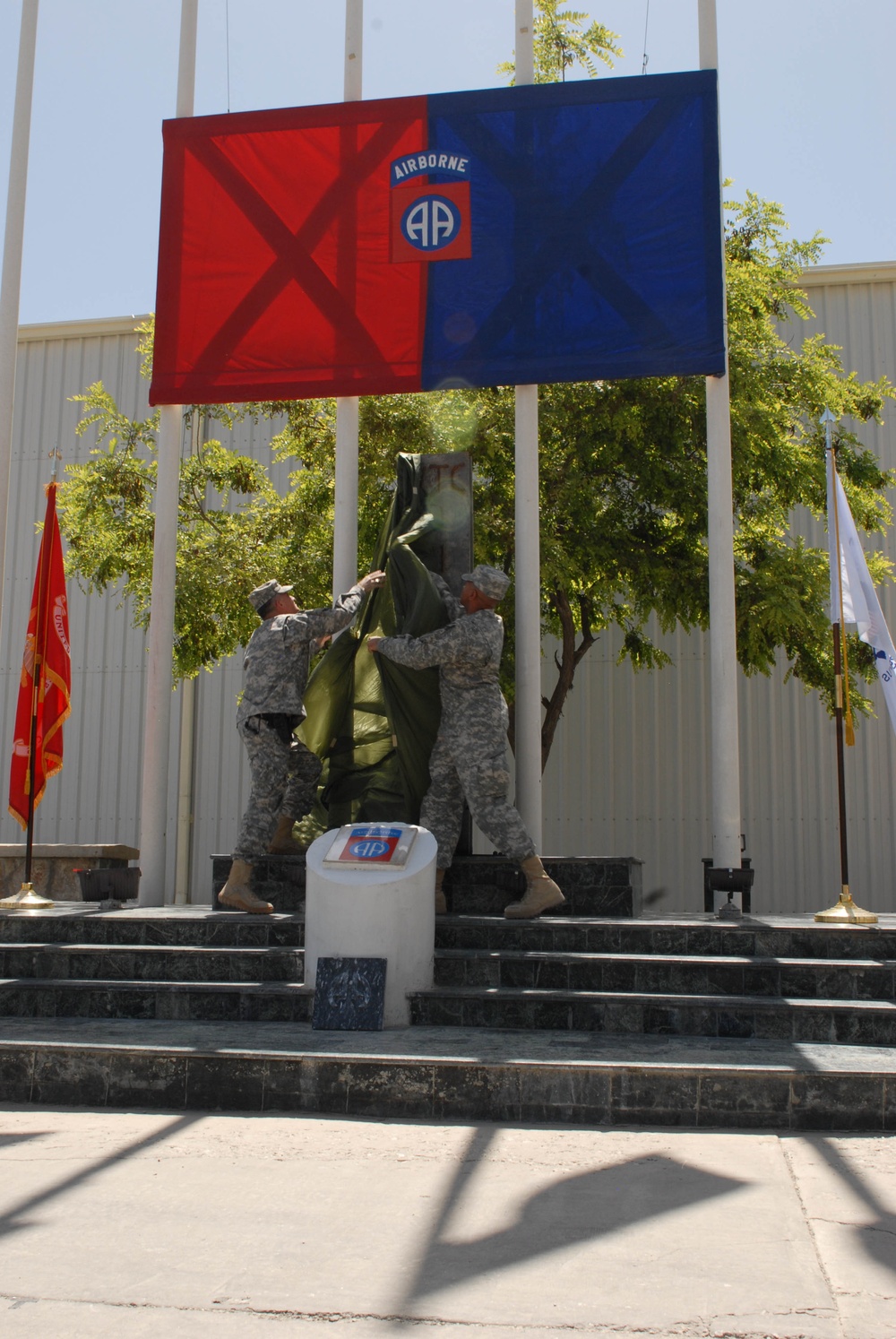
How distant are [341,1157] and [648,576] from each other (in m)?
8.17

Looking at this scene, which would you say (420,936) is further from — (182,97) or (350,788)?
(182,97)

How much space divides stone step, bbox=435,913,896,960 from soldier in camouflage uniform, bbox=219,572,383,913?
1223mm

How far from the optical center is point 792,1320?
274cm

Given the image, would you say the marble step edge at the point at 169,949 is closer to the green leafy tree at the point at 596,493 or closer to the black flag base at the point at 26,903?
the black flag base at the point at 26,903

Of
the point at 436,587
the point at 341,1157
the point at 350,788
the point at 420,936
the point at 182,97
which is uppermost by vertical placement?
the point at 182,97

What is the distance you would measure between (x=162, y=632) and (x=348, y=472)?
5.81 ft

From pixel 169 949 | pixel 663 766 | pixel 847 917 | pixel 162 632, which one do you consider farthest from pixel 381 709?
pixel 663 766

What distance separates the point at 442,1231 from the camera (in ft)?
11.0

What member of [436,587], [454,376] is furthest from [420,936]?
[454,376]

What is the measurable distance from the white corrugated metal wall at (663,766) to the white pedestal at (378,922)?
30.5 ft

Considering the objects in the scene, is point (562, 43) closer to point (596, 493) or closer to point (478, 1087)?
point (596, 493)

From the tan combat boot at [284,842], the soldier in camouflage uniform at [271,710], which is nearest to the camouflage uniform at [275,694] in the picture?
the soldier in camouflage uniform at [271,710]

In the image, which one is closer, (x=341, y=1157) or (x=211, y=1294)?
(x=211, y=1294)

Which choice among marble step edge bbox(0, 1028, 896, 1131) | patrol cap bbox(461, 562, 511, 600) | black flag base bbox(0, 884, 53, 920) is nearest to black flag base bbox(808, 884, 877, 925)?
marble step edge bbox(0, 1028, 896, 1131)
